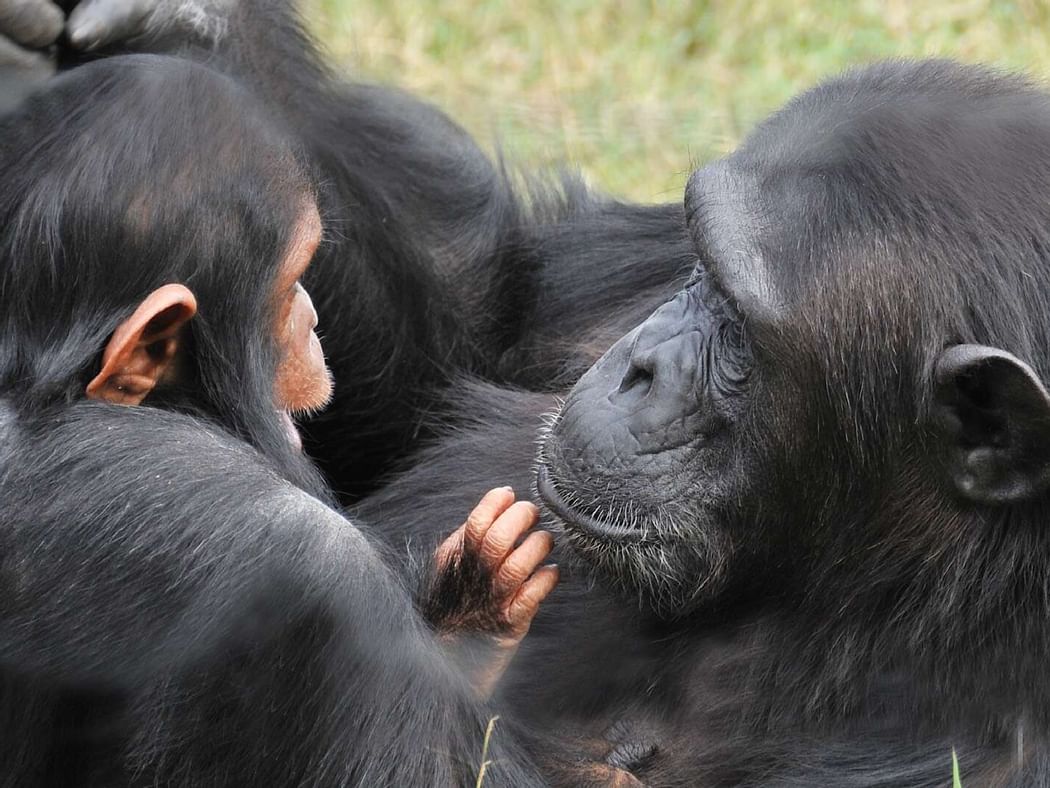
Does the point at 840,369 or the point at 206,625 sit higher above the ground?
the point at 840,369

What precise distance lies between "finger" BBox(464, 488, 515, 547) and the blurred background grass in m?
3.14

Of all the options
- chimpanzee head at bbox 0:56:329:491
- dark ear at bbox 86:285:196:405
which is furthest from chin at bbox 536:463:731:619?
dark ear at bbox 86:285:196:405

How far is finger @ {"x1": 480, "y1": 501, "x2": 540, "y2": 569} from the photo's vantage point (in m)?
3.68

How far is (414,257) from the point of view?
5070 mm

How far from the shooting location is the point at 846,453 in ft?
11.6

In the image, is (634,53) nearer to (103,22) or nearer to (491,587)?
(103,22)

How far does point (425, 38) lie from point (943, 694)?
4.99 metres

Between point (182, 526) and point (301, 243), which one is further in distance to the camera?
point (301, 243)

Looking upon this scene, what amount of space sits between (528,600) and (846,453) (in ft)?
2.49

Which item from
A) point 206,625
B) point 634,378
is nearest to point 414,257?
point 634,378

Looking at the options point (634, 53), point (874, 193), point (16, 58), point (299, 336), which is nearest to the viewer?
point (874, 193)

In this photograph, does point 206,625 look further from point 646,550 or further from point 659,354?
point 659,354

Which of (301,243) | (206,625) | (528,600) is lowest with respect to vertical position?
(528,600)

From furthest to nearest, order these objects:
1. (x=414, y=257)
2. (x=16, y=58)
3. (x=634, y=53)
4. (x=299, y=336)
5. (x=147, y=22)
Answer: (x=634, y=53)
(x=414, y=257)
(x=147, y=22)
(x=299, y=336)
(x=16, y=58)
